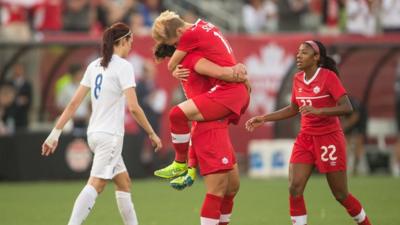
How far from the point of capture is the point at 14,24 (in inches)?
980

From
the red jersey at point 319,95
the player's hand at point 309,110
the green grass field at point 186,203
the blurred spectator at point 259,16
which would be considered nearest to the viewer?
the player's hand at point 309,110

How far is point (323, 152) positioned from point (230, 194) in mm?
1390

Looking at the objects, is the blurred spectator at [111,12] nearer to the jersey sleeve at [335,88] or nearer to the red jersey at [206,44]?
the jersey sleeve at [335,88]

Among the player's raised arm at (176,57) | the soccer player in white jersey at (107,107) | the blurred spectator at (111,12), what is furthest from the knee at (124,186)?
the blurred spectator at (111,12)

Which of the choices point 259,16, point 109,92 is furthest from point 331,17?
point 109,92

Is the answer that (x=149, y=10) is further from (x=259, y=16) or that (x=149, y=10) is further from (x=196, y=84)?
(x=196, y=84)

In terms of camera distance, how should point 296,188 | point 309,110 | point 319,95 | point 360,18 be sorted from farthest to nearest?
point 360,18 < point 319,95 < point 296,188 < point 309,110

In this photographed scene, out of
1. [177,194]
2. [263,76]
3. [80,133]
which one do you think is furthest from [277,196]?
[263,76]

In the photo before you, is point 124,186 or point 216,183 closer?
point 216,183

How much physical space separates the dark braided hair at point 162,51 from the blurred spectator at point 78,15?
627 inches

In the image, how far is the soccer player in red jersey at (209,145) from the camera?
10.7m

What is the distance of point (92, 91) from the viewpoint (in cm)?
1162

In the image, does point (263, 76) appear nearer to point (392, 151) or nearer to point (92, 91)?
point (392, 151)

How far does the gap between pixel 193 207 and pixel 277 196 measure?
255 cm
